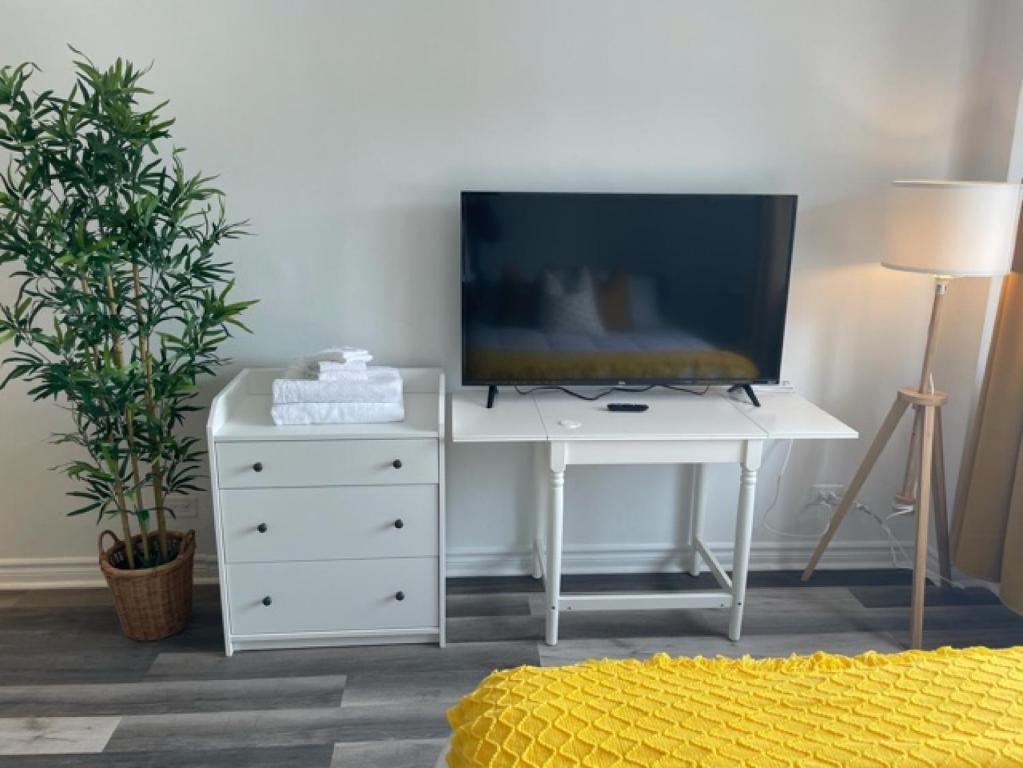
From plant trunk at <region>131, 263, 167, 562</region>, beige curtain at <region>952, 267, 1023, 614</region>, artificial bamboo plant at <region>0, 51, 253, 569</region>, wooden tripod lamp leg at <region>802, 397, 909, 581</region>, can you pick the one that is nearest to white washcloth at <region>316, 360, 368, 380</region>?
artificial bamboo plant at <region>0, 51, 253, 569</region>

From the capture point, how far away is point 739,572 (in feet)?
8.68

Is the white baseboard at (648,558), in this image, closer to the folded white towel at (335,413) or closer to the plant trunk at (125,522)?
the folded white towel at (335,413)

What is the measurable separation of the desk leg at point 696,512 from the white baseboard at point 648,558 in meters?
0.06

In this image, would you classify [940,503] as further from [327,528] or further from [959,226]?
[327,528]

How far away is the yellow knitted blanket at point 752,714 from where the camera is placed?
122 cm

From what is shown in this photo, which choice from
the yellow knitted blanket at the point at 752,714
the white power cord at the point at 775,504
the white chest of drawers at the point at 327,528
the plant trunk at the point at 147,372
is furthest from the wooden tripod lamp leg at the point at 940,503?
the plant trunk at the point at 147,372

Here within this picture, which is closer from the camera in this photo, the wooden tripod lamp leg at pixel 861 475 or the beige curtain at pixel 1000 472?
the beige curtain at pixel 1000 472

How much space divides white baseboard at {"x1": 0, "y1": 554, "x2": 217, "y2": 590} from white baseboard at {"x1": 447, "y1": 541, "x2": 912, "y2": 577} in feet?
2.95

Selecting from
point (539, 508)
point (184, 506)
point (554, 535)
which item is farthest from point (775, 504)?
point (184, 506)

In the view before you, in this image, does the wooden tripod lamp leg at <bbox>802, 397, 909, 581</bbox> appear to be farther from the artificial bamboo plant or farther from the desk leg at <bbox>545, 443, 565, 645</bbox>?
the artificial bamboo plant

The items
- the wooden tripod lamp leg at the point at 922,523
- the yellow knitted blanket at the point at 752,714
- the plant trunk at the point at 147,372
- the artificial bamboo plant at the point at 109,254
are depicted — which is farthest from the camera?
the wooden tripod lamp leg at the point at 922,523

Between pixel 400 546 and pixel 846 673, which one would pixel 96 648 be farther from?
pixel 846 673

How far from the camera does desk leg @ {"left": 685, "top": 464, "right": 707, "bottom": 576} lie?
120 inches

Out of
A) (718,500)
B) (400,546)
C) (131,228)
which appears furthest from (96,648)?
(718,500)
